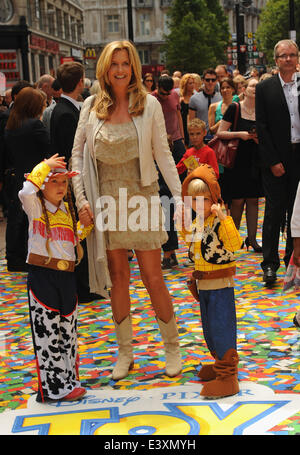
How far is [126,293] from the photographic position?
5.11 meters

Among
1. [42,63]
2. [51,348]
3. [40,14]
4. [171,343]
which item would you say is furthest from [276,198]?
[40,14]

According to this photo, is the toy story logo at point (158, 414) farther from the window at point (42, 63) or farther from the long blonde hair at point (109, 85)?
the window at point (42, 63)

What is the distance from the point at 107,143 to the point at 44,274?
3.03 ft

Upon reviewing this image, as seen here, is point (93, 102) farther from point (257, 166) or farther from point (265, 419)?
point (257, 166)

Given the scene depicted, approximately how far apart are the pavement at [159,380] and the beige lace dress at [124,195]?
94cm

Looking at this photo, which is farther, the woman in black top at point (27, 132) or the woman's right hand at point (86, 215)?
the woman in black top at point (27, 132)

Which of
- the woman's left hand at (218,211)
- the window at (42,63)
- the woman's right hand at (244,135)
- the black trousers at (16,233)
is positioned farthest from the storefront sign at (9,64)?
the woman's left hand at (218,211)

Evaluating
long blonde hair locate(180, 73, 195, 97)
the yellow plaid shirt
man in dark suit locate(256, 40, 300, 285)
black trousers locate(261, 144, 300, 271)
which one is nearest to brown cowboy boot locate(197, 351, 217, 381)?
the yellow plaid shirt

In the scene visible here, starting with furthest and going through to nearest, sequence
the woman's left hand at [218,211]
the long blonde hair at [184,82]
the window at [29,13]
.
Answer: the window at [29,13] < the long blonde hair at [184,82] < the woman's left hand at [218,211]

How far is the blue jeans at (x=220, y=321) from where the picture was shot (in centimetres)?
452

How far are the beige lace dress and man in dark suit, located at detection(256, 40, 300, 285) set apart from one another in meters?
2.67

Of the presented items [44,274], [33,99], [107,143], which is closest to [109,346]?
[44,274]

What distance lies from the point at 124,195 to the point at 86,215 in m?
0.28

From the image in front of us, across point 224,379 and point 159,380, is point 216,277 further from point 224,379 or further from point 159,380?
point 159,380
